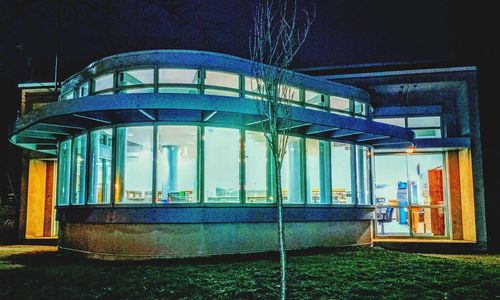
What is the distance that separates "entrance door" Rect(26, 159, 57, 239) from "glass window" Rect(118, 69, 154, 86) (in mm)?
8515

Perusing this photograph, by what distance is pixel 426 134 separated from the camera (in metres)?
16.3

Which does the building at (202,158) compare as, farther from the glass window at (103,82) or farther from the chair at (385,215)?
the chair at (385,215)

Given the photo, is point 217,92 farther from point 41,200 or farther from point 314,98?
point 41,200

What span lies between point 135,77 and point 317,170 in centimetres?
571

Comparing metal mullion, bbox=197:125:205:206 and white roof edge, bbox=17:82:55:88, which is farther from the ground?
white roof edge, bbox=17:82:55:88

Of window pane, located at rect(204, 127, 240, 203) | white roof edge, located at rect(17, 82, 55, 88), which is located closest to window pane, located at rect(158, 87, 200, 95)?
window pane, located at rect(204, 127, 240, 203)

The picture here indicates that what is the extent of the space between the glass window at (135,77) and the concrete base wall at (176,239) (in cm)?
358

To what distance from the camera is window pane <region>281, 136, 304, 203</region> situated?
41.5 feet

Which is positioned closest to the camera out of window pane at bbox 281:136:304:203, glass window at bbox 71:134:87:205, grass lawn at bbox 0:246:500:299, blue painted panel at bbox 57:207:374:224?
grass lawn at bbox 0:246:500:299

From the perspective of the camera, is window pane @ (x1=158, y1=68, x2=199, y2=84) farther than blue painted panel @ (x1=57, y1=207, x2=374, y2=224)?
Yes

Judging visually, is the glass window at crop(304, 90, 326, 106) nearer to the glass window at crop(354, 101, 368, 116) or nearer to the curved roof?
the glass window at crop(354, 101, 368, 116)

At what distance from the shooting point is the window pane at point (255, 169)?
38.7ft

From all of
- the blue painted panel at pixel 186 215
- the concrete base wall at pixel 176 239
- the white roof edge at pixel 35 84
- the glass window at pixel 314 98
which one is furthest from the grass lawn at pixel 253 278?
the white roof edge at pixel 35 84

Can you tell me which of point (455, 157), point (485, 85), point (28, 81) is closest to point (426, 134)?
point (455, 157)
